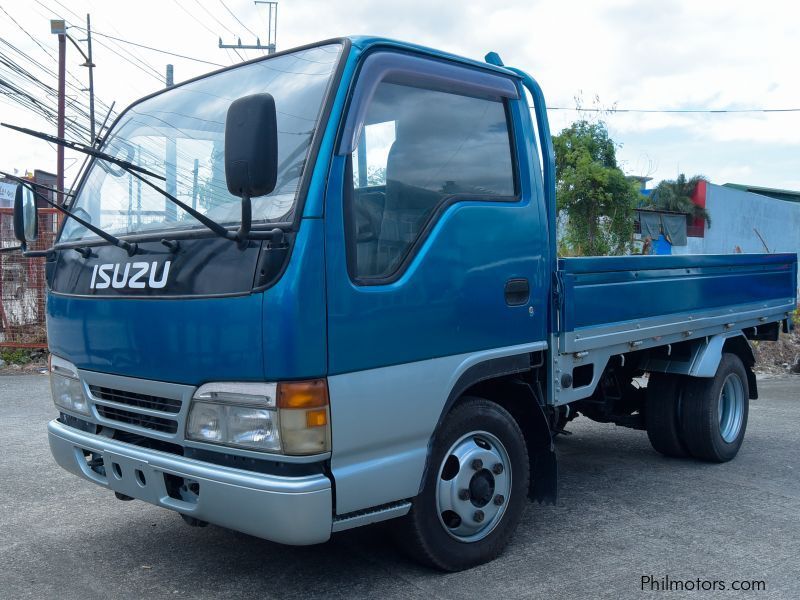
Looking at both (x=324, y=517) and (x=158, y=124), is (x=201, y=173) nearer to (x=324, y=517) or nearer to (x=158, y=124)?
(x=158, y=124)

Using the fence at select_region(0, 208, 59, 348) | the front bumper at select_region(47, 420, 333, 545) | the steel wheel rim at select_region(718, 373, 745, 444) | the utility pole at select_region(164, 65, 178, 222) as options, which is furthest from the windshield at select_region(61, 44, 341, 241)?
the fence at select_region(0, 208, 59, 348)

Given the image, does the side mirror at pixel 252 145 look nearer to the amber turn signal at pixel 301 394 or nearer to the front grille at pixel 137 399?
the amber turn signal at pixel 301 394

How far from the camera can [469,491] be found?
3693mm

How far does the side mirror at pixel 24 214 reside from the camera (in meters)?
4.14

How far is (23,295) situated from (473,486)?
8952 millimetres

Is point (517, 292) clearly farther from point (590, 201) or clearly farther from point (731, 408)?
point (590, 201)

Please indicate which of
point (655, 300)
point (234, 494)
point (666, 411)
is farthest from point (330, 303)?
point (666, 411)

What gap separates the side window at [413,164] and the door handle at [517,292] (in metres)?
0.44

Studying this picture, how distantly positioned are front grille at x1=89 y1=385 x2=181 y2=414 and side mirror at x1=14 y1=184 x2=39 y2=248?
1.03 meters

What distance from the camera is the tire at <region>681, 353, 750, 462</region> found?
566 centimetres

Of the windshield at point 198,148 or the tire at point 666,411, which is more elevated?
the windshield at point 198,148

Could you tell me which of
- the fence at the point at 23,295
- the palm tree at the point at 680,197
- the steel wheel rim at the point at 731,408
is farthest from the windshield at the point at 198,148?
the palm tree at the point at 680,197

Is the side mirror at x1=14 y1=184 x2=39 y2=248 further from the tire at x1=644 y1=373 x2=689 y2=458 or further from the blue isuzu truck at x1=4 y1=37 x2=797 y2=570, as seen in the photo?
the tire at x1=644 y1=373 x2=689 y2=458

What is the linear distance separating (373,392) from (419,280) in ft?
1.75
